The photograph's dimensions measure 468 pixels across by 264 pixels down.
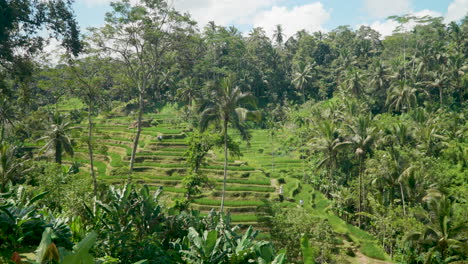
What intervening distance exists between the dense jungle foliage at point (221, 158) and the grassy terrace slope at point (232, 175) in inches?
7.0

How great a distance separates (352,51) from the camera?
64688 mm

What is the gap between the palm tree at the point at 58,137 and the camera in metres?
26.9

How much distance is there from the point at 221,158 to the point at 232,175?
482 centimetres

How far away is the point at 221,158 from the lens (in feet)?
124

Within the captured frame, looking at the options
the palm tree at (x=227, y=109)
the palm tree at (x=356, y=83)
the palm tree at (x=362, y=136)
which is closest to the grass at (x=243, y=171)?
the palm tree at (x=362, y=136)

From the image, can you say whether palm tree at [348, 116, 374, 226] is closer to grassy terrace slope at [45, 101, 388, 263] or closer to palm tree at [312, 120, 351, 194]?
palm tree at [312, 120, 351, 194]

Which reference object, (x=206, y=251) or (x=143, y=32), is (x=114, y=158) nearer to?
(x=143, y=32)

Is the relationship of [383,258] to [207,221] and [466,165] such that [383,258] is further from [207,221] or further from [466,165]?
[207,221]

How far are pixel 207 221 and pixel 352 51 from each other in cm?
5911

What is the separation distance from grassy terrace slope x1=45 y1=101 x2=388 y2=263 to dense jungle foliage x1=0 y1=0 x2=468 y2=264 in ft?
0.58

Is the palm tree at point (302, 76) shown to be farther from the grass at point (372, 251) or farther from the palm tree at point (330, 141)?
the grass at point (372, 251)

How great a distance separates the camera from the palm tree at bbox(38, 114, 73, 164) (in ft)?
88.2

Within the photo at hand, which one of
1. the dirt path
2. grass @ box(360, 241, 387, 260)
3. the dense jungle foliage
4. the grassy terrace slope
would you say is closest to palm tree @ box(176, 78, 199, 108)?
the dense jungle foliage

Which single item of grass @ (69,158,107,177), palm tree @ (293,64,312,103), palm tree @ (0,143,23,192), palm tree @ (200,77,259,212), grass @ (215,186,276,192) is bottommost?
grass @ (215,186,276,192)
